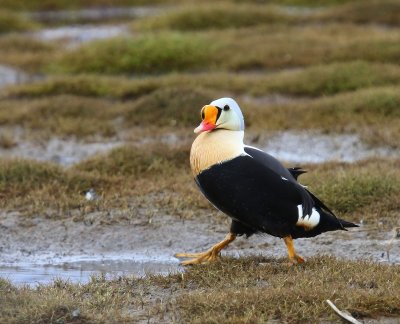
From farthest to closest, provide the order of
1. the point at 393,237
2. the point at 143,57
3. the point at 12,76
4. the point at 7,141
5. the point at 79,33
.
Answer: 1. the point at 79,33
2. the point at 143,57
3. the point at 12,76
4. the point at 7,141
5. the point at 393,237

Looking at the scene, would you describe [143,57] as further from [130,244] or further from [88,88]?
[130,244]

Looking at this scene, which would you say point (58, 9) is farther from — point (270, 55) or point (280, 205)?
point (280, 205)

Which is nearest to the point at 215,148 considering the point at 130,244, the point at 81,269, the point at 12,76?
the point at 81,269

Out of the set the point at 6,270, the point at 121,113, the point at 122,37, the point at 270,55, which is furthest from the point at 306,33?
the point at 6,270

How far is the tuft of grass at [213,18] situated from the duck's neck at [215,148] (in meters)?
11.2

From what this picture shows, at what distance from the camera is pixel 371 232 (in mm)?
6750

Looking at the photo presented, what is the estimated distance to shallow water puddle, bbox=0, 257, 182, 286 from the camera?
5977mm

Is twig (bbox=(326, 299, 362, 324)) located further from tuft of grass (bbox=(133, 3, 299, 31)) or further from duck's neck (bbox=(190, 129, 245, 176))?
tuft of grass (bbox=(133, 3, 299, 31))

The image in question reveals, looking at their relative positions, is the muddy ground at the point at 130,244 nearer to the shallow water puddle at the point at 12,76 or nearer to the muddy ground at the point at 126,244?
the muddy ground at the point at 126,244

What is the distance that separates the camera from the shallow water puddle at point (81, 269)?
5.98 metres

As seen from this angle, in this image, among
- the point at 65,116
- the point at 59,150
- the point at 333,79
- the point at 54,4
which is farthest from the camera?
the point at 54,4

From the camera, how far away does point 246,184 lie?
5.43 m

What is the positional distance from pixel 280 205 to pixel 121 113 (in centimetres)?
543

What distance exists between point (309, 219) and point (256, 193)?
0.38 m
